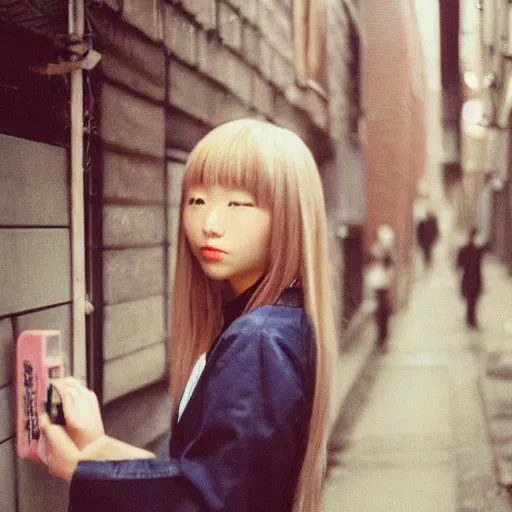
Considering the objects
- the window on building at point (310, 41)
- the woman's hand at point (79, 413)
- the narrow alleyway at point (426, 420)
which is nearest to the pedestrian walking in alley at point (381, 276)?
the narrow alleyway at point (426, 420)

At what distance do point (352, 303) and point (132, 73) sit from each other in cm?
91

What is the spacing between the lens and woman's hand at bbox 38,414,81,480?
107 cm

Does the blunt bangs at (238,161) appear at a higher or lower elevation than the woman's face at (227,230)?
higher

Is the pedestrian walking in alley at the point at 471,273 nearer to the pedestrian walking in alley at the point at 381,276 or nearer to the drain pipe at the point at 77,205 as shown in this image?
the pedestrian walking in alley at the point at 381,276

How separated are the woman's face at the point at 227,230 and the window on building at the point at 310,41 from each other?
96cm

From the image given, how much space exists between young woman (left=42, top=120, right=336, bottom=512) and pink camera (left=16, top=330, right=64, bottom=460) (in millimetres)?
25

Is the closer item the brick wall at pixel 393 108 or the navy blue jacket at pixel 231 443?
the navy blue jacket at pixel 231 443

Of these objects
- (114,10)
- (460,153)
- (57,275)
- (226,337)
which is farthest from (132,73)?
(460,153)

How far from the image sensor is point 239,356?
0.96m

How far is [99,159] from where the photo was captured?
138 centimetres

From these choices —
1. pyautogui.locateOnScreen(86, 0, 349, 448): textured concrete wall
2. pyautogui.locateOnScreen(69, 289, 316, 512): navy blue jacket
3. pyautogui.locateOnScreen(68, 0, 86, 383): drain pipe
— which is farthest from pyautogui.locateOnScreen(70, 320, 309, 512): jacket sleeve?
pyautogui.locateOnScreen(86, 0, 349, 448): textured concrete wall

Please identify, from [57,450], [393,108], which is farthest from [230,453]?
[393,108]

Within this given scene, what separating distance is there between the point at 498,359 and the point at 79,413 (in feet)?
4.98

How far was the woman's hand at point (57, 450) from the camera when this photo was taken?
3.52 ft
